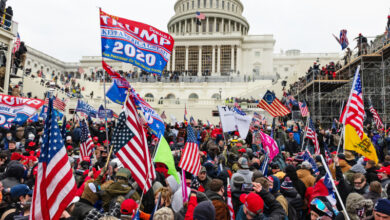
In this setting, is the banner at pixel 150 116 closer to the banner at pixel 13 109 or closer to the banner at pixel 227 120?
the banner at pixel 227 120

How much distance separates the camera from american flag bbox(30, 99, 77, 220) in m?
3.28

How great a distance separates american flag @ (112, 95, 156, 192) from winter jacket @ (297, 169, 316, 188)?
8.96 feet

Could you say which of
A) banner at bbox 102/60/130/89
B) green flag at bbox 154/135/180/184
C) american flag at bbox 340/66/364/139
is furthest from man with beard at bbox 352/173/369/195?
banner at bbox 102/60/130/89

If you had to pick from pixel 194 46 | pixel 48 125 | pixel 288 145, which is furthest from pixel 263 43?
pixel 48 125

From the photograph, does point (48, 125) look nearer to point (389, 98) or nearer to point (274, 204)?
point (274, 204)

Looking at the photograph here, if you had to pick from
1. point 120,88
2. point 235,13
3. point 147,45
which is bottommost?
point 120,88

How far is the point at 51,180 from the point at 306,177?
13.9 ft

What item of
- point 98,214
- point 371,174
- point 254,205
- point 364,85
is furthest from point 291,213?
point 364,85

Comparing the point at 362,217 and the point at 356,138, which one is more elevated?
the point at 356,138

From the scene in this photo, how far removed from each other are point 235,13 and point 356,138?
73.9 metres

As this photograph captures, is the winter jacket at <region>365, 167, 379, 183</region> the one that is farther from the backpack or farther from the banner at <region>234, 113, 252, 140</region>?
the banner at <region>234, 113, 252, 140</region>

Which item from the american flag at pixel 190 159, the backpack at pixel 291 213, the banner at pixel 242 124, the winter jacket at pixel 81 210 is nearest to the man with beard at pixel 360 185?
the backpack at pixel 291 213

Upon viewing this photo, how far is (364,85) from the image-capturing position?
68.3 feet

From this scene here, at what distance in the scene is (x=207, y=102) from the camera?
32.2 meters
